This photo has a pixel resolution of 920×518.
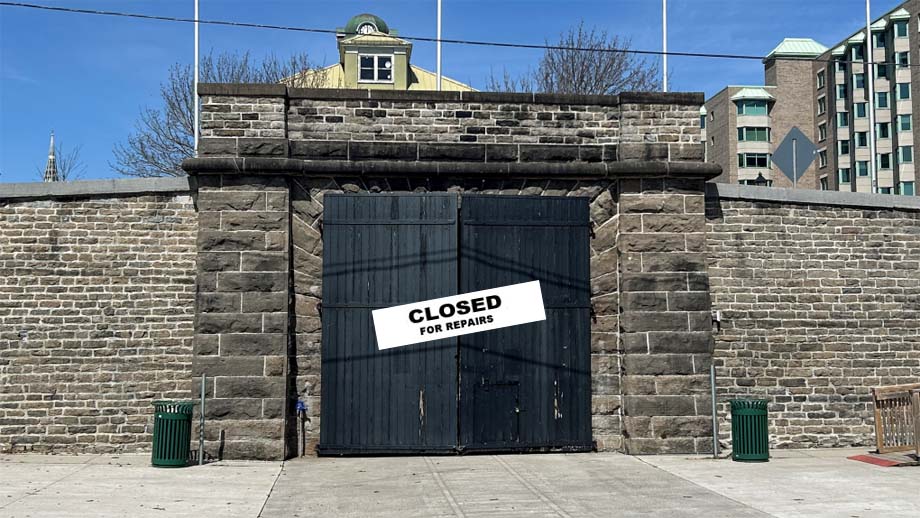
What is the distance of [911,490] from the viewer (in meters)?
9.63

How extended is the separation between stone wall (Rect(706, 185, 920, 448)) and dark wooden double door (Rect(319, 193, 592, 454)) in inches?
90.6

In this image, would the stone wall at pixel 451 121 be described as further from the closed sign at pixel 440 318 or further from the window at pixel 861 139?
the window at pixel 861 139

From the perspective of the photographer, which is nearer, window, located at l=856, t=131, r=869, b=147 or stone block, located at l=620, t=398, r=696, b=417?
stone block, located at l=620, t=398, r=696, b=417

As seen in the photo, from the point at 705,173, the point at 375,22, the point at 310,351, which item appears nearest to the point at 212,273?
the point at 310,351

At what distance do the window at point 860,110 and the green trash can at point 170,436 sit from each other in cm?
5876

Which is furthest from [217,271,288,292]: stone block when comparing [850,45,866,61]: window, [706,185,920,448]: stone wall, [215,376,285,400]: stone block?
[850,45,866,61]: window

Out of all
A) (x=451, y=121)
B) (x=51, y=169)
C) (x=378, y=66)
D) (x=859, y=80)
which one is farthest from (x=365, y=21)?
(x=451, y=121)

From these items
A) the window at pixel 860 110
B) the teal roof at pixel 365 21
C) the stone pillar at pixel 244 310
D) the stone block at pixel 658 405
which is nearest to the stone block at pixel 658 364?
the stone block at pixel 658 405

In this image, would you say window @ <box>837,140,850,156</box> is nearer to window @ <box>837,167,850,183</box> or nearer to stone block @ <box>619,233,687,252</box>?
window @ <box>837,167,850,183</box>

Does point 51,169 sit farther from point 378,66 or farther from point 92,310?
point 92,310

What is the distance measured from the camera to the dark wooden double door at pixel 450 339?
40.5 feet

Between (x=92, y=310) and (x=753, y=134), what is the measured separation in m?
→ 59.1

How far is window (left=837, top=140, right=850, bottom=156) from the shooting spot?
62.2 m

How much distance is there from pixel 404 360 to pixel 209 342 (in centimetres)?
258
